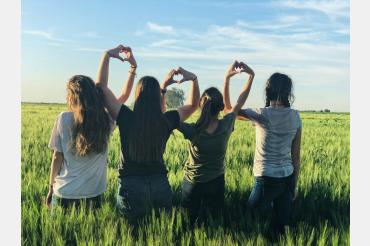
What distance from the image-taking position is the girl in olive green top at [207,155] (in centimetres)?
284

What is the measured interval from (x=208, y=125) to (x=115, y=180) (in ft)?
Result: 4.17

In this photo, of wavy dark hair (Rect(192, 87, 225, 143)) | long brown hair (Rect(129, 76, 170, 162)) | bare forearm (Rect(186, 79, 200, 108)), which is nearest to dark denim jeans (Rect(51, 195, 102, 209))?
long brown hair (Rect(129, 76, 170, 162))

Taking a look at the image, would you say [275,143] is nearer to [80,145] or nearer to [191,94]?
[191,94]

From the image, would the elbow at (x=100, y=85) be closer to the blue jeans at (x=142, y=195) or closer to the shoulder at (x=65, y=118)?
the shoulder at (x=65, y=118)

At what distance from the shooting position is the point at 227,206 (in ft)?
11.0

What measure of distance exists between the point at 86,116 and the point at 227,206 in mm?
1411

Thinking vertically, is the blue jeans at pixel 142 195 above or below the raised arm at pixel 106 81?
below

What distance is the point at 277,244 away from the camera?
284cm

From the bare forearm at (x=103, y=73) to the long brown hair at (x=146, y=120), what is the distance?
1.13 feet

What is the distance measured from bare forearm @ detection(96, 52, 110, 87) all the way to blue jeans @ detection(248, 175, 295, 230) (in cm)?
133

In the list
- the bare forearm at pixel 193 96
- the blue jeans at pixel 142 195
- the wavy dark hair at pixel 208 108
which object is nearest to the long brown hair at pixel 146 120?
the blue jeans at pixel 142 195

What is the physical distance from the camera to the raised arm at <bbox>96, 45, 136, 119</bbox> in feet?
9.16
